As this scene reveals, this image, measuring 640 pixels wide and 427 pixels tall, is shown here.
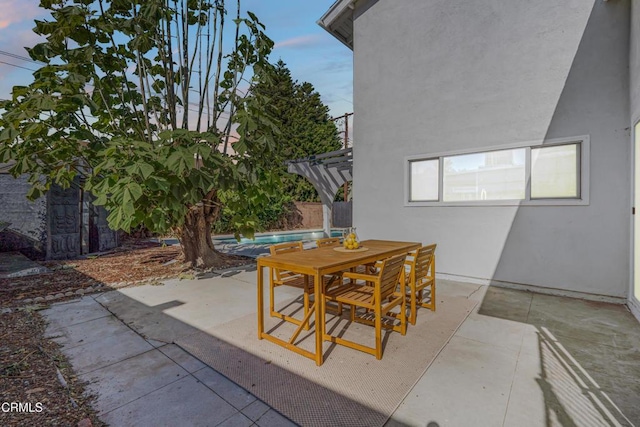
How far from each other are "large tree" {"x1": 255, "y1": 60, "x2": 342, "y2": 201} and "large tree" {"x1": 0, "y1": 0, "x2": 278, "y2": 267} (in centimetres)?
1136

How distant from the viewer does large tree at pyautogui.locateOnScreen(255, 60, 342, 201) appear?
1858 cm

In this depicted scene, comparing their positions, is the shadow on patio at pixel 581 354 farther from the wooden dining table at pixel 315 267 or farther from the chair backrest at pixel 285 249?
the chair backrest at pixel 285 249

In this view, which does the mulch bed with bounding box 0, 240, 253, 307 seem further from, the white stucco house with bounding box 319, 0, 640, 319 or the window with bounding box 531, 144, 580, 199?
the window with bounding box 531, 144, 580, 199

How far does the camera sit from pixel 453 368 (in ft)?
7.56

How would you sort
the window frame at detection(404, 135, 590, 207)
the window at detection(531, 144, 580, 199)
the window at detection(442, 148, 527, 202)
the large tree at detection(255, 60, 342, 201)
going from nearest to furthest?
the window frame at detection(404, 135, 590, 207)
the window at detection(531, 144, 580, 199)
the window at detection(442, 148, 527, 202)
the large tree at detection(255, 60, 342, 201)

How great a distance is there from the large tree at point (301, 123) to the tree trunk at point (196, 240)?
11502mm

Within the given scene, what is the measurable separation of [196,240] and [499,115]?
5.89 m

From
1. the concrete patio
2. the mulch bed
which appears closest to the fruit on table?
the concrete patio

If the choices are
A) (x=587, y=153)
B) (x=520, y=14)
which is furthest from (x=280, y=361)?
(x=520, y=14)

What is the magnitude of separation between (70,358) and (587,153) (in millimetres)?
6083

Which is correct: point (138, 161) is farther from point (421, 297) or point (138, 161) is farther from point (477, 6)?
point (477, 6)

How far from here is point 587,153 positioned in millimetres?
3969

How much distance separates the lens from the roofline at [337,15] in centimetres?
632

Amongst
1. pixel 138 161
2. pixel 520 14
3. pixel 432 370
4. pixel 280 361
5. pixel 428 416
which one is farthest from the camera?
pixel 520 14
